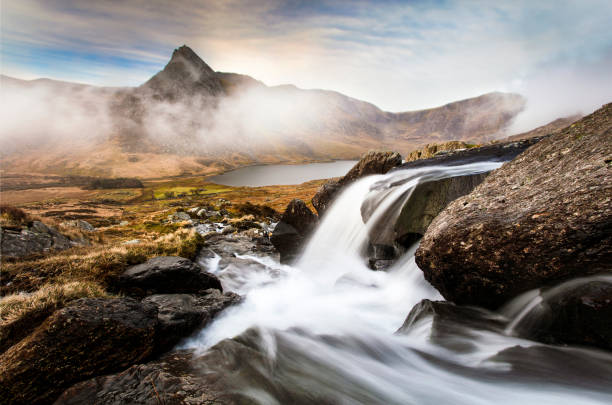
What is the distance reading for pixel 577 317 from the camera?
18.9 ft

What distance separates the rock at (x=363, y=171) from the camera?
21.2 m

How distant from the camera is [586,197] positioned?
5.85 meters

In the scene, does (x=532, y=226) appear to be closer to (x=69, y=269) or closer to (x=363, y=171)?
(x=69, y=269)

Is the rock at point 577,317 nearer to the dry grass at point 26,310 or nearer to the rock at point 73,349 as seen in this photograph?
the rock at point 73,349

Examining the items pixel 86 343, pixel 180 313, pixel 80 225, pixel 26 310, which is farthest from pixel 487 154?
pixel 80 225

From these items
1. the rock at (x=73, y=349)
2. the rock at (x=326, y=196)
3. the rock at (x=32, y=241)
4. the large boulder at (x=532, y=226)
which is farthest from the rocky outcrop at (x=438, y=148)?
the rock at (x=32, y=241)

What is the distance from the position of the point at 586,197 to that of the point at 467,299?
13.0 feet

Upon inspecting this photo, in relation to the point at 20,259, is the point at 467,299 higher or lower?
higher

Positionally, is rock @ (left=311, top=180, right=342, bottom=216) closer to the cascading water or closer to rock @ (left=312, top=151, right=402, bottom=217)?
rock @ (left=312, top=151, right=402, bottom=217)

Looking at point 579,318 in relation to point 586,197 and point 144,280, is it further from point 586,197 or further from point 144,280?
point 144,280

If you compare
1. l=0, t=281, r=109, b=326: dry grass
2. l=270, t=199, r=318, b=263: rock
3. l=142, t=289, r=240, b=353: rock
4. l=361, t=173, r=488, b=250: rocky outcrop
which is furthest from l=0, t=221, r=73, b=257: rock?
l=361, t=173, r=488, b=250: rocky outcrop

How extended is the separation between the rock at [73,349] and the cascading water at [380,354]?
1.77m

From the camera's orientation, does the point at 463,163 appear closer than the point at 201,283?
No

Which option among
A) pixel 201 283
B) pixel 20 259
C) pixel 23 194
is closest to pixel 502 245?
pixel 201 283
